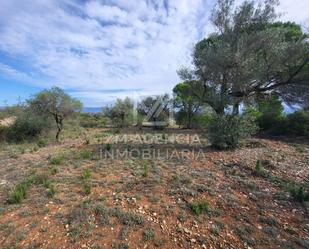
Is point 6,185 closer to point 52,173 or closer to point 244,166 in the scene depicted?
point 52,173

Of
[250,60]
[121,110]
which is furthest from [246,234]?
[121,110]

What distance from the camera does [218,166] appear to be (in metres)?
5.04

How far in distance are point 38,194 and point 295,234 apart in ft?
14.6

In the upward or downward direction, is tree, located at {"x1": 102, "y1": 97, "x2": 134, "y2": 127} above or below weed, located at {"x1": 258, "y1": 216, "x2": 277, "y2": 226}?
above

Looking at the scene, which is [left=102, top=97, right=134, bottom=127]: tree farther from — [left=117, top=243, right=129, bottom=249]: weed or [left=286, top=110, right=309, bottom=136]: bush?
[left=117, top=243, right=129, bottom=249]: weed

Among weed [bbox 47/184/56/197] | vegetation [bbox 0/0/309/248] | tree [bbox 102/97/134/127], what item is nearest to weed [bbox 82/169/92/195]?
vegetation [bbox 0/0/309/248]

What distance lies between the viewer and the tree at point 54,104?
9617 millimetres

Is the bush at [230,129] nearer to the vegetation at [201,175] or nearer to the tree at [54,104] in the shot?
the vegetation at [201,175]

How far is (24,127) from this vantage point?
1012 cm

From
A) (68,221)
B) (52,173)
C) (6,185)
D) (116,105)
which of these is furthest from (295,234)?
(116,105)

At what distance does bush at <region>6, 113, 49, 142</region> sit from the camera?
9.98 meters

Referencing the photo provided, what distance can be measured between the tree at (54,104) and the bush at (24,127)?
0.56 m

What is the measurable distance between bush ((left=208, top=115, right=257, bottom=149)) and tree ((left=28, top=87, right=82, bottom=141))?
809 cm

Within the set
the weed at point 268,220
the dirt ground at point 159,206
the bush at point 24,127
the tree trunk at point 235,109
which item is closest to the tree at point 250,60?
the tree trunk at point 235,109
